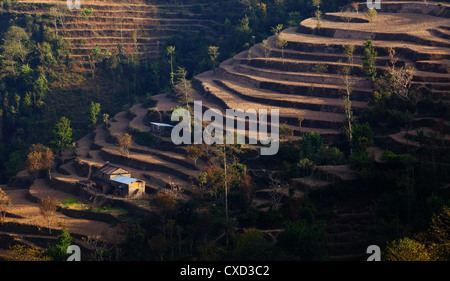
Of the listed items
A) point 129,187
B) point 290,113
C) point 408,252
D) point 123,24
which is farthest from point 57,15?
point 408,252

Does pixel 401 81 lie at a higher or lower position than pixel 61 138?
higher

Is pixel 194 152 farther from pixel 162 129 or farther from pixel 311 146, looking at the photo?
pixel 311 146

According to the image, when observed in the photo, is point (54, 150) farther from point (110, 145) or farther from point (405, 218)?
point (405, 218)

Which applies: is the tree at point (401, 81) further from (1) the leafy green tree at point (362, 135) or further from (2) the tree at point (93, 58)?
(2) the tree at point (93, 58)

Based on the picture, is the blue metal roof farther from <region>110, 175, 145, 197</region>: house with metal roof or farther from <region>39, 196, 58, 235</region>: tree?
<region>39, 196, 58, 235</region>: tree

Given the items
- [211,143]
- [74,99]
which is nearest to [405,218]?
[211,143]

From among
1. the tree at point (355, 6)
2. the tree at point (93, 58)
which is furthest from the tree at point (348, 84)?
the tree at point (93, 58)

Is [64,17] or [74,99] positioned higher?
[64,17]
